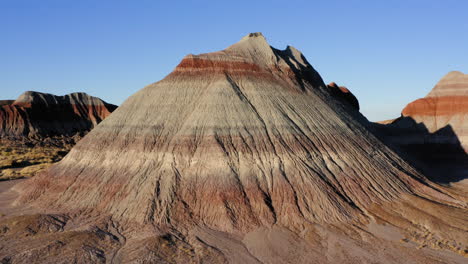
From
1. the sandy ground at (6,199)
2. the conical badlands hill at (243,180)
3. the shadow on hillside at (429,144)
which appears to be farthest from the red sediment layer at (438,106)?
the sandy ground at (6,199)

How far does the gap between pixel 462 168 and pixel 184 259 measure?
118 feet

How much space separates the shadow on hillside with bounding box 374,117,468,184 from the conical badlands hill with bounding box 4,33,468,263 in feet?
56.8

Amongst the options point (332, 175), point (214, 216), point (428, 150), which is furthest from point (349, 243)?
point (428, 150)

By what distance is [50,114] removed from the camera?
3162 inches

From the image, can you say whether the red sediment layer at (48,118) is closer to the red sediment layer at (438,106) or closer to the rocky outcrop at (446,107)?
the red sediment layer at (438,106)

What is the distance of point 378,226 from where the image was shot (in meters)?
18.5

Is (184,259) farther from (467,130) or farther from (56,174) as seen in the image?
(467,130)

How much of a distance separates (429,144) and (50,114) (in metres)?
76.3

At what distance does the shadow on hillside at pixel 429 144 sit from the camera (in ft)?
133

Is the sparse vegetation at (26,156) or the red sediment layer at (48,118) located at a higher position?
the red sediment layer at (48,118)

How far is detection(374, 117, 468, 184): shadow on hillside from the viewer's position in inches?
1601

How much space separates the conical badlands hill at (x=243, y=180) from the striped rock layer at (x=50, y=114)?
52.1 meters

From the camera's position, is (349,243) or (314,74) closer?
(349,243)

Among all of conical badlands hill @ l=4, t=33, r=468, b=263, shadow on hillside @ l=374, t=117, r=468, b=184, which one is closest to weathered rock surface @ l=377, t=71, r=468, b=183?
shadow on hillside @ l=374, t=117, r=468, b=184
